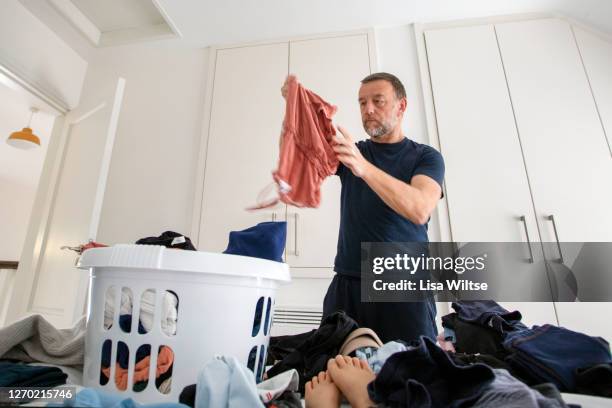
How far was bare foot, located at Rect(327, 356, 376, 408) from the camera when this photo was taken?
369 millimetres

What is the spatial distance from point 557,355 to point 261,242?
47 cm

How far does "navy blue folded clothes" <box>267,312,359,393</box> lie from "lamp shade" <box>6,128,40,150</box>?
2990 mm

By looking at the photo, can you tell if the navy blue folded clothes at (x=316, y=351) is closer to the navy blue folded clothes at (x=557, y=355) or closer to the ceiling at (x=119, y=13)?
the navy blue folded clothes at (x=557, y=355)

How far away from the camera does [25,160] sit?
3.89 meters

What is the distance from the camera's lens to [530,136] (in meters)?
1.60

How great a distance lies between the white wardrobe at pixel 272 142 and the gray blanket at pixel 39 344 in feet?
3.67

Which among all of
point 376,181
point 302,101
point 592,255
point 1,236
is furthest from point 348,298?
point 1,236

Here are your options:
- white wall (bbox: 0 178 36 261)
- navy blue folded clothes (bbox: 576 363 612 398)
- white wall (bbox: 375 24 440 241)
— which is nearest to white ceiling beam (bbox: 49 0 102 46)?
white wall (bbox: 375 24 440 241)

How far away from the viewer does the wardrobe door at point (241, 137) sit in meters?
1.71

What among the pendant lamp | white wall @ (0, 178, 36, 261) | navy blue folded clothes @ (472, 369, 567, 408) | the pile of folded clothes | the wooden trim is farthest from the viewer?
white wall @ (0, 178, 36, 261)

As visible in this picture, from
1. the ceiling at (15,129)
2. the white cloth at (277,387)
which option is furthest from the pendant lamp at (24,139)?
the white cloth at (277,387)

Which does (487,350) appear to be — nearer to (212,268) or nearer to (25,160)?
(212,268)

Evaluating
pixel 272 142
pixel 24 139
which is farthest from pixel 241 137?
pixel 24 139

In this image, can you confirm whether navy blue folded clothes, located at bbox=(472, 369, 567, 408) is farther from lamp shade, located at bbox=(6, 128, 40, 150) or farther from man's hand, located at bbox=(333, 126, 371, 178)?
lamp shade, located at bbox=(6, 128, 40, 150)
